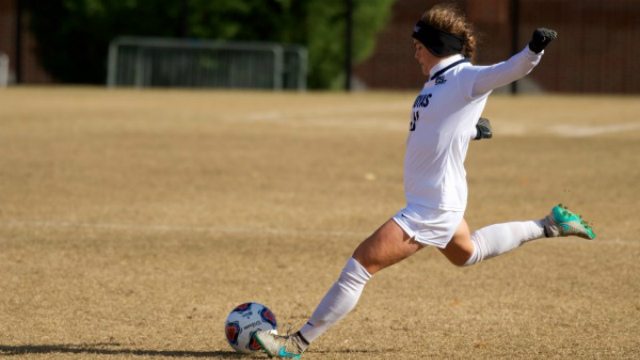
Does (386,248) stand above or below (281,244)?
above

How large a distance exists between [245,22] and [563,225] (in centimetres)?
3207

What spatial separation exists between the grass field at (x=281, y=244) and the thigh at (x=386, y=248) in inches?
24.7

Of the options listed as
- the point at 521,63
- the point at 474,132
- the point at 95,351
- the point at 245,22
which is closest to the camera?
the point at 521,63

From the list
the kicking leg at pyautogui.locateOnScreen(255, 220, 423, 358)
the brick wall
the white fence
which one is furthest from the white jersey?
the brick wall

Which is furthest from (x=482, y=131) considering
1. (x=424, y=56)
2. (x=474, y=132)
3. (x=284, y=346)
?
(x=284, y=346)

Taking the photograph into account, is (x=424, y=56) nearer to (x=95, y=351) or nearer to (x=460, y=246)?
(x=460, y=246)

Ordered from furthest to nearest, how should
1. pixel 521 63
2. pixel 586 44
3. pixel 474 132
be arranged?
pixel 586 44
pixel 474 132
pixel 521 63

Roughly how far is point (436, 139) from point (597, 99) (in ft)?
89.7

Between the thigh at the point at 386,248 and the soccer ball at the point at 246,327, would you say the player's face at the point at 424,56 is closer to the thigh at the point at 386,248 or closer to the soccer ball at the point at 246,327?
the thigh at the point at 386,248

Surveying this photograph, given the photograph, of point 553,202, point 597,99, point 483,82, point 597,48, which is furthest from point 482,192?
point 597,48

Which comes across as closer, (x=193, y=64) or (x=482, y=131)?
(x=482, y=131)

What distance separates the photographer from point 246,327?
612 centimetres

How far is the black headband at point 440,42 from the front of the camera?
593 centimetres

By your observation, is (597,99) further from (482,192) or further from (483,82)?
(483,82)
